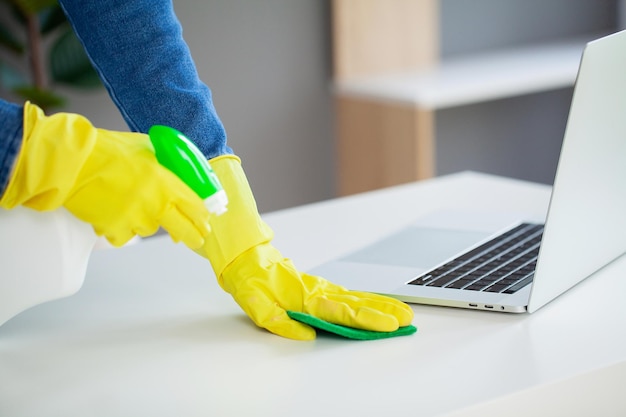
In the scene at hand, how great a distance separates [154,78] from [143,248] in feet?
1.04

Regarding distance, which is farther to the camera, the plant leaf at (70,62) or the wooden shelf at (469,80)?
the wooden shelf at (469,80)

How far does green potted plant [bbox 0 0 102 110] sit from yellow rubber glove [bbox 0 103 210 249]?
1.70 metres

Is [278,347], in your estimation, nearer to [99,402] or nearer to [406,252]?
[99,402]

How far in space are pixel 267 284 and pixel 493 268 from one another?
0.29m

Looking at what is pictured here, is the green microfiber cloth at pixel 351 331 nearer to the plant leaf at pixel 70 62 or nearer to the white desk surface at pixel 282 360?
the white desk surface at pixel 282 360

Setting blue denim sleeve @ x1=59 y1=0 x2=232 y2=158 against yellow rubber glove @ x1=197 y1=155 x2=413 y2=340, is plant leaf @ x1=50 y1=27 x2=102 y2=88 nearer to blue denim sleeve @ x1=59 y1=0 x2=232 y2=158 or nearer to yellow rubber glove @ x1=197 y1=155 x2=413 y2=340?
blue denim sleeve @ x1=59 y1=0 x2=232 y2=158

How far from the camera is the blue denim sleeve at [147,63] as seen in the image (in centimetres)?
108

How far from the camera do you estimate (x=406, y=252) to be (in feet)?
3.92

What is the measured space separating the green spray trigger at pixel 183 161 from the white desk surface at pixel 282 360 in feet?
0.56

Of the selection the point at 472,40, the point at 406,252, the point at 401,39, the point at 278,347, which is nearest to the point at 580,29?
the point at 472,40

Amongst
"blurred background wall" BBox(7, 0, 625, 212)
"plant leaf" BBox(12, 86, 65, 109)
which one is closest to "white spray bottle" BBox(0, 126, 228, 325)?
"plant leaf" BBox(12, 86, 65, 109)

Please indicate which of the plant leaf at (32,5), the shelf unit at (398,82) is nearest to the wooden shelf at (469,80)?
the shelf unit at (398,82)

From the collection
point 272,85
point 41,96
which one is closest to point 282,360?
point 41,96

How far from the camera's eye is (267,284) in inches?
38.8
